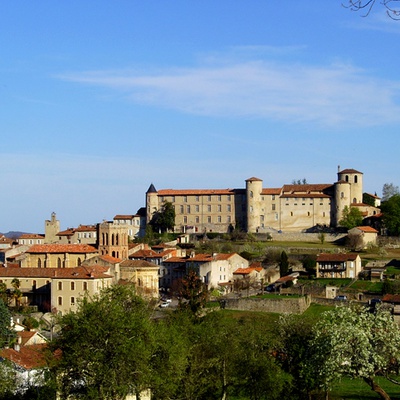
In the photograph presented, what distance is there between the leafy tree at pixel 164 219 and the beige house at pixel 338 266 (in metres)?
30.3

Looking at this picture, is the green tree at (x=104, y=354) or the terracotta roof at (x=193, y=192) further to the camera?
the terracotta roof at (x=193, y=192)

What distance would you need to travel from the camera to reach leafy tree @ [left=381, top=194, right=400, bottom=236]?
3844 inches

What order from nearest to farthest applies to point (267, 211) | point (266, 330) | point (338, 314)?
point (338, 314)
point (266, 330)
point (267, 211)

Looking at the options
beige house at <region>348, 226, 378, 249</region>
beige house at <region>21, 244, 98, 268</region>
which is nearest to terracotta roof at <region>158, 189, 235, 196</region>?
beige house at <region>348, 226, 378, 249</region>

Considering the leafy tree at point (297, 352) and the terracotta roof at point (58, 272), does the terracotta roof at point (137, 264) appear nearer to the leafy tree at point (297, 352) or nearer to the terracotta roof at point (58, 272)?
the terracotta roof at point (58, 272)

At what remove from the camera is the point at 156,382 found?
32.8 meters

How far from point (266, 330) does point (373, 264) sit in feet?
114

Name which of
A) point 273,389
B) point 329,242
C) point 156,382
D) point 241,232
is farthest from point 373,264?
point 156,382

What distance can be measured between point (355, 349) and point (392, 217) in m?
65.6

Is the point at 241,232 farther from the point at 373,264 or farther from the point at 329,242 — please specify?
the point at 373,264

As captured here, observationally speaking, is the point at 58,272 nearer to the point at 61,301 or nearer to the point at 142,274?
the point at 61,301

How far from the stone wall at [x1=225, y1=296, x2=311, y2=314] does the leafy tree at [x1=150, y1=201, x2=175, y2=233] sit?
37794 mm

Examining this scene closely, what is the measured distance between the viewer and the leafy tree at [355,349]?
33938mm

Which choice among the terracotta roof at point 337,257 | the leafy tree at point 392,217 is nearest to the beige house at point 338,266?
the terracotta roof at point 337,257
